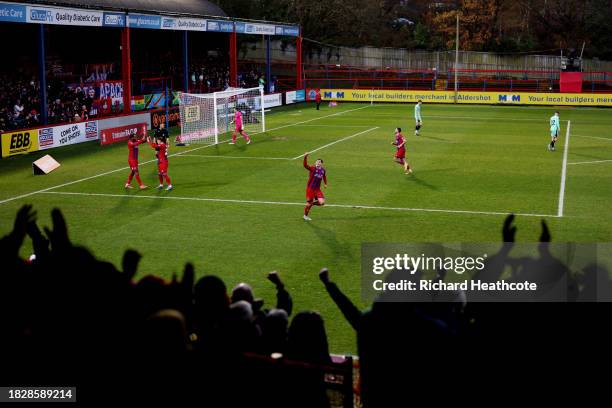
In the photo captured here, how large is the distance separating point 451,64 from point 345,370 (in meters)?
71.9

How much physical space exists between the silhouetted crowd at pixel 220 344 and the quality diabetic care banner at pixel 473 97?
5511 centimetres

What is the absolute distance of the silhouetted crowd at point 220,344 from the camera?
4.71 m

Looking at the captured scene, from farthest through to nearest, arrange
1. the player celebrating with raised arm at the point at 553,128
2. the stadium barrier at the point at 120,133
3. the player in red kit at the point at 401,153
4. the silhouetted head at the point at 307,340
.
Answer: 1. the stadium barrier at the point at 120,133
2. the player celebrating with raised arm at the point at 553,128
3. the player in red kit at the point at 401,153
4. the silhouetted head at the point at 307,340

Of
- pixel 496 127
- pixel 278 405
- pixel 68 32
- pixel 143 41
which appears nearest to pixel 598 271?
pixel 278 405

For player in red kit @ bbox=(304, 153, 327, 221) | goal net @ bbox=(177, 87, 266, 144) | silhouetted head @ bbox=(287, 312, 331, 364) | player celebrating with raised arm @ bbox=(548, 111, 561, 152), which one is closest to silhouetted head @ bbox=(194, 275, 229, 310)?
silhouetted head @ bbox=(287, 312, 331, 364)

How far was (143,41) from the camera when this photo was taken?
2222 inches

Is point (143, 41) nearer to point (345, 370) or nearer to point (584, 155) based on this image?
point (584, 155)

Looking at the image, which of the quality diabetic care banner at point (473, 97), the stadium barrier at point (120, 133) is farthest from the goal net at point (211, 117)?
the quality diabetic care banner at point (473, 97)

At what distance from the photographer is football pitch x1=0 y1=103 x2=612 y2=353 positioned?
15.6 meters

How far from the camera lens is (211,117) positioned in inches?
1554

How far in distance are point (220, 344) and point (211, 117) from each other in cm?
3500

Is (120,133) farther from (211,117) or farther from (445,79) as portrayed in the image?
(445,79)

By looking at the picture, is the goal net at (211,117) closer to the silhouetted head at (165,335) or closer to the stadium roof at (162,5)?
the stadium roof at (162,5)

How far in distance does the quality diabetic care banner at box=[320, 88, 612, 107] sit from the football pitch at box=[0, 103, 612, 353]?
63.3 ft
